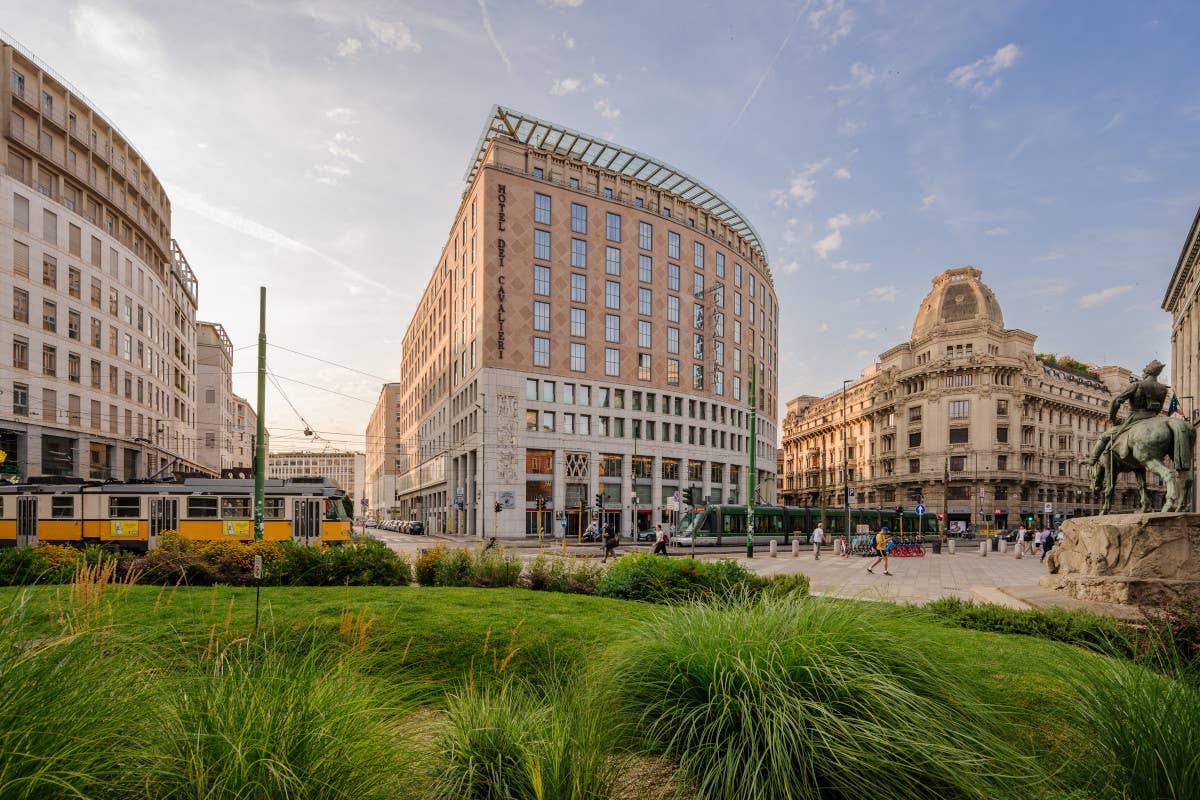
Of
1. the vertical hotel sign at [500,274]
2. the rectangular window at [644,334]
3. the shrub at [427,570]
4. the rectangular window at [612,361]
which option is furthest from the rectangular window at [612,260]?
the shrub at [427,570]

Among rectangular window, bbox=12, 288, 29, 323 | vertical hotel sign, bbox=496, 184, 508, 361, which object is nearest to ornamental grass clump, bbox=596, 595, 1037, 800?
vertical hotel sign, bbox=496, 184, 508, 361

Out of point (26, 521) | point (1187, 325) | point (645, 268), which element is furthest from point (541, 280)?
point (1187, 325)

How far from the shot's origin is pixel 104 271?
155 ft

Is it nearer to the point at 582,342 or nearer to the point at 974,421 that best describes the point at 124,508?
the point at 582,342

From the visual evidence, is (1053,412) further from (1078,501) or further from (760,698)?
(760,698)

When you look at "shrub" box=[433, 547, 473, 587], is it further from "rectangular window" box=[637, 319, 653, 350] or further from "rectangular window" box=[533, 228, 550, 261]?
"rectangular window" box=[637, 319, 653, 350]

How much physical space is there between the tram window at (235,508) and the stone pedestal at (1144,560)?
83.0ft

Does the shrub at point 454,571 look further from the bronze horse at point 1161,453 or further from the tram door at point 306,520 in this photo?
the bronze horse at point 1161,453

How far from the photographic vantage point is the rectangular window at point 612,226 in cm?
5816

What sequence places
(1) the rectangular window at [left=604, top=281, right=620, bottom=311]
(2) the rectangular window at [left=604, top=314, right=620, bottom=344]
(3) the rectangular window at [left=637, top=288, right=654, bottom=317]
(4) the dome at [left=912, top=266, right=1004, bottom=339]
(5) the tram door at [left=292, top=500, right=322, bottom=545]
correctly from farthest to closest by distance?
(4) the dome at [left=912, top=266, right=1004, bottom=339], (3) the rectangular window at [left=637, top=288, right=654, bottom=317], (1) the rectangular window at [left=604, top=281, right=620, bottom=311], (2) the rectangular window at [left=604, top=314, right=620, bottom=344], (5) the tram door at [left=292, top=500, right=322, bottom=545]

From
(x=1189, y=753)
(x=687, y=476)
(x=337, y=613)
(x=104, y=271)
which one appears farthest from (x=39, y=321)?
(x=1189, y=753)

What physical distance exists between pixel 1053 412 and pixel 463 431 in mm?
76112

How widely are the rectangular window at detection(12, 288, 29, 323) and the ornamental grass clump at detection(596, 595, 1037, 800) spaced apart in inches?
2032

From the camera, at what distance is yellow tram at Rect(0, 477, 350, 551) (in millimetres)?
21969
